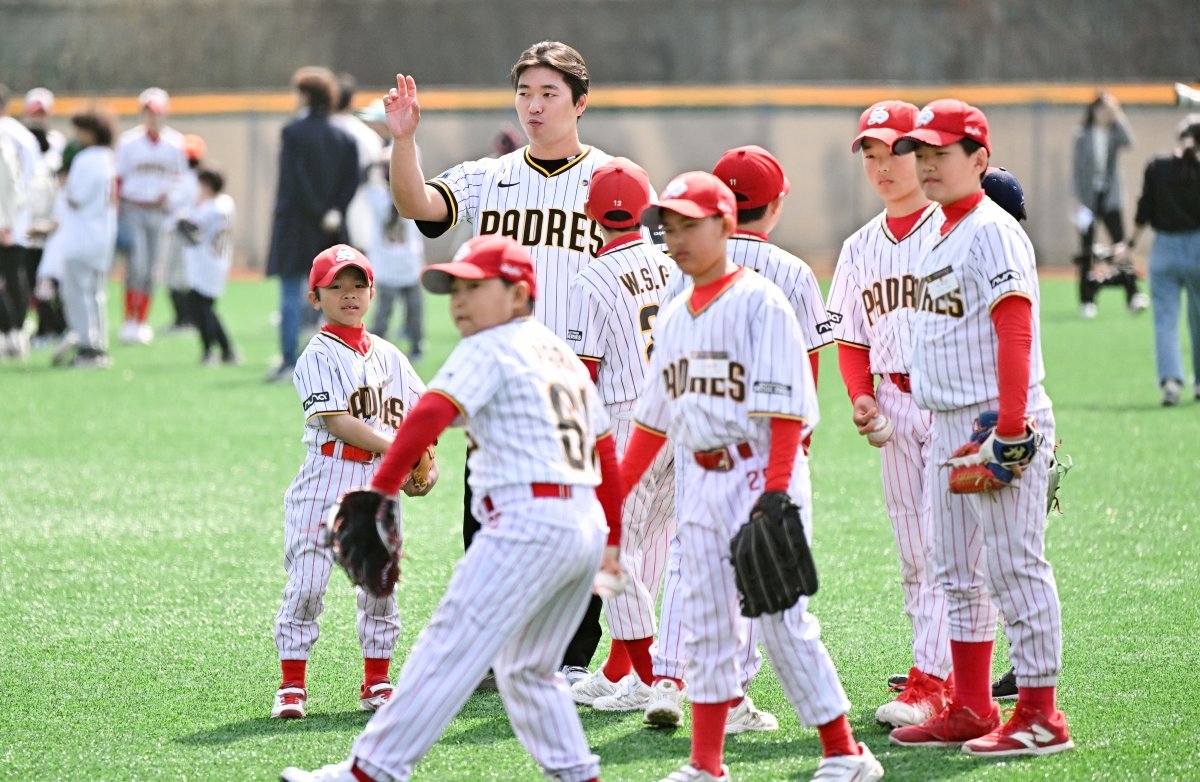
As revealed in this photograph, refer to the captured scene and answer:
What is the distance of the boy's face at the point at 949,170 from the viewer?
4.73m

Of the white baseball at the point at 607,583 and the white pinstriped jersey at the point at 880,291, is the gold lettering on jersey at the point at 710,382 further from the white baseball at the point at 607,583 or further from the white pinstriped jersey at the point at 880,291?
the white pinstriped jersey at the point at 880,291

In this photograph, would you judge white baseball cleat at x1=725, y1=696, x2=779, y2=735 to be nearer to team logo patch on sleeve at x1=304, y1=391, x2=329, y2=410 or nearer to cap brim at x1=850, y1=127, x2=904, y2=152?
team logo patch on sleeve at x1=304, y1=391, x2=329, y2=410

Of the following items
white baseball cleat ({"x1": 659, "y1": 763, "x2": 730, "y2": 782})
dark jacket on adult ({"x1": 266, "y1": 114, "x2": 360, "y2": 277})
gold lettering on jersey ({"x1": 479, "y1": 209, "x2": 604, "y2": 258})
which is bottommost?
white baseball cleat ({"x1": 659, "y1": 763, "x2": 730, "y2": 782})

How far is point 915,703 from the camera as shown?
5094mm

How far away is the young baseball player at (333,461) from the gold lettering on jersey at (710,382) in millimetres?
1334

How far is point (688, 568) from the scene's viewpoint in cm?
431

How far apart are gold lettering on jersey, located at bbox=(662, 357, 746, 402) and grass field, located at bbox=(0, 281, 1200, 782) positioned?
1.14 m

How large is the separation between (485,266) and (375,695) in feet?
6.13

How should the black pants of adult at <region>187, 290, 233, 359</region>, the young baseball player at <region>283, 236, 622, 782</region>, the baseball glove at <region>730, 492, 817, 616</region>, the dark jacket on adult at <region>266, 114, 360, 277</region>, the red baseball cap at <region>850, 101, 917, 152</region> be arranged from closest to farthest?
1. the young baseball player at <region>283, 236, 622, 782</region>
2. the baseball glove at <region>730, 492, 817, 616</region>
3. the red baseball cap at <region>850, 101, 917, 152</region>
4. the dark jacket on adult at <region>266, 114, 360, 277</region>
5. the black pants of adult at <region>187, 290, 233, 359</region>

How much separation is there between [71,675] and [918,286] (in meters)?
3.28

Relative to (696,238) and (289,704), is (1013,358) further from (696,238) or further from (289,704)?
(289,704)

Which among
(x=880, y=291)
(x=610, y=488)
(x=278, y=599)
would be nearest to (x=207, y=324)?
(x=278, y=599)

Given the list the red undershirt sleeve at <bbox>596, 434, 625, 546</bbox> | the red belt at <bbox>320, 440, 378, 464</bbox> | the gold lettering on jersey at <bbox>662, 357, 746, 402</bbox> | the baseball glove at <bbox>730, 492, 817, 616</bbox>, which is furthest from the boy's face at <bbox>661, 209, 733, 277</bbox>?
the red belt at <bbox>320, 440, 378, 464</bbox>

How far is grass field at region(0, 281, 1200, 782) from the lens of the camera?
4777 mm
